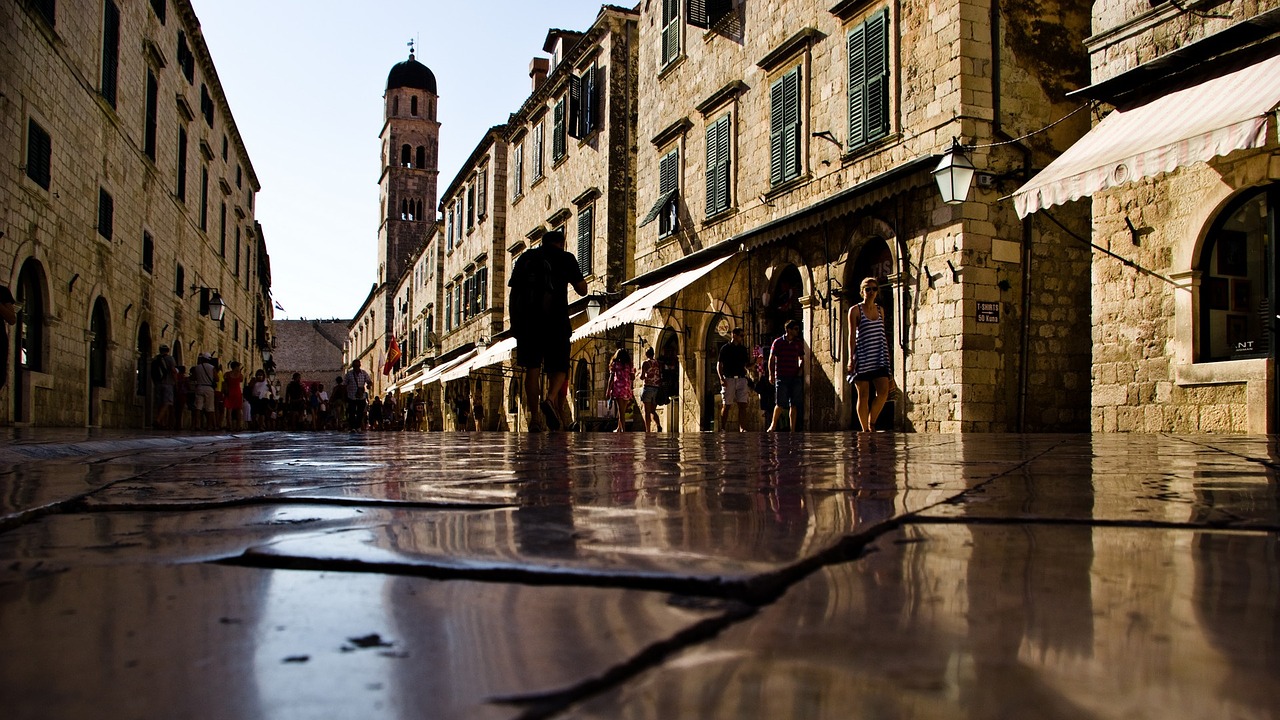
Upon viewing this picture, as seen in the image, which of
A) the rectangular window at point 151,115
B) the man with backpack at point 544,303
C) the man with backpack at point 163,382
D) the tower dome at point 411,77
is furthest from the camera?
the tower dome at point 411,77

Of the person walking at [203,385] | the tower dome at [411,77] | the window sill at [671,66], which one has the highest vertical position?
the tower dome at [411,77]

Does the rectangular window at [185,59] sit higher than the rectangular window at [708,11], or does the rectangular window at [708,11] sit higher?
the rectangular window at [185,59]

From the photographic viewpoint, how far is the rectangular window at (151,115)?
20273 millimetres

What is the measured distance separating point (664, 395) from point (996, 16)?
7413 mm

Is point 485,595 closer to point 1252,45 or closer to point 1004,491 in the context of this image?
point 1004,491

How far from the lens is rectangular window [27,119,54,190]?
13.5m

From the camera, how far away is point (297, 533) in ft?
4.58

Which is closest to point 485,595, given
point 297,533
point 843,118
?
point 297,533

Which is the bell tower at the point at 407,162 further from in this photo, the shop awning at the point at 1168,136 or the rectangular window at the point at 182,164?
the shop awning at the point at 1168,136

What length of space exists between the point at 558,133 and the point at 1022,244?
16845 millimetres

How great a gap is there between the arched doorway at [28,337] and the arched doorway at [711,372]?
10790 mm

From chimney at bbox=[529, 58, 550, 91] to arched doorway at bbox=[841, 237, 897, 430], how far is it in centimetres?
1937

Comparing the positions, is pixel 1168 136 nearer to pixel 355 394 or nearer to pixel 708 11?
pixel 708 11

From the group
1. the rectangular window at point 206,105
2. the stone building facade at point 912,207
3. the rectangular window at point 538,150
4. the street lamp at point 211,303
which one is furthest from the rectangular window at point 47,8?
the rectangular window at point 538,150
